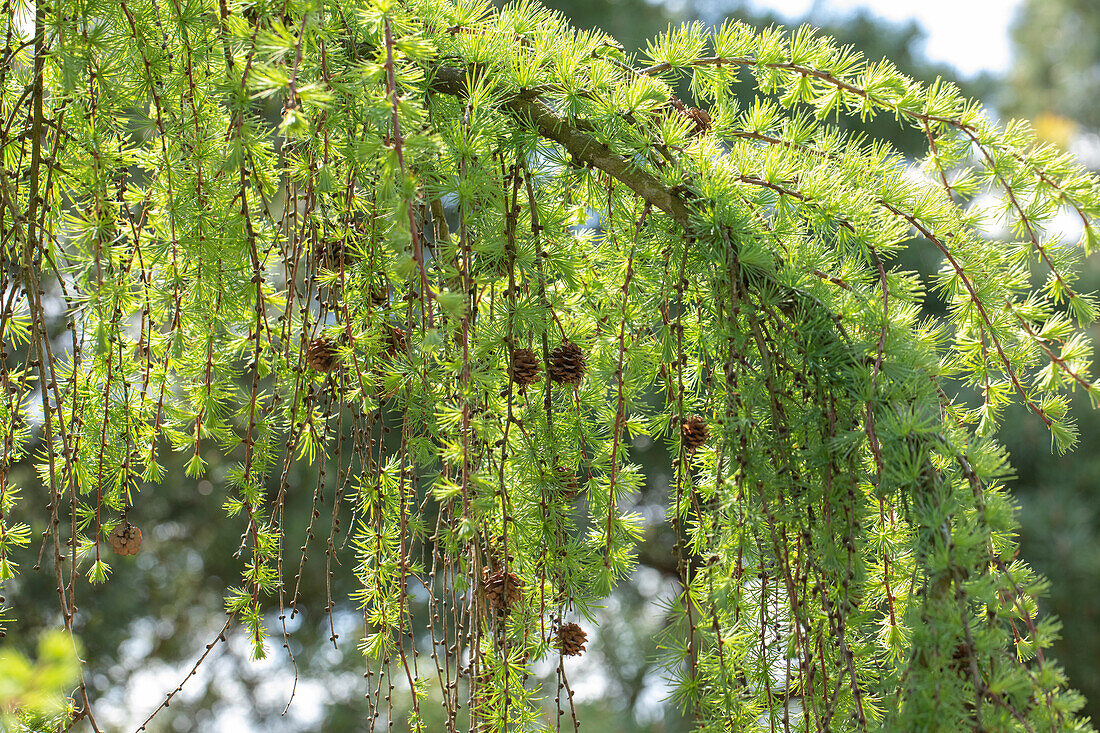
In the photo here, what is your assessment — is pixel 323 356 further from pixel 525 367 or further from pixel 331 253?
pixel 525 367

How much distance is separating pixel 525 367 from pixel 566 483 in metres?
0.12

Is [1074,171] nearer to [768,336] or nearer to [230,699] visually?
[768,336]

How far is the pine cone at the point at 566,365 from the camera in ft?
2.68

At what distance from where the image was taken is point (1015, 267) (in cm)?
85

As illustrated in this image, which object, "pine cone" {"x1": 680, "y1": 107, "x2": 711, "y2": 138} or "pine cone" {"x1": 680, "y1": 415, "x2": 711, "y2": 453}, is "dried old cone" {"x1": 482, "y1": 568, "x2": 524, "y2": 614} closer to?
"pine cone" {"x1": 680, "y1": 415, "x2": 711, "y2": 453}

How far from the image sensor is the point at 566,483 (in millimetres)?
792

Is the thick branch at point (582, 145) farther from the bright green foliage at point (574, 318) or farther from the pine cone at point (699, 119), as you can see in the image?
the pine cone at point (699, 119)

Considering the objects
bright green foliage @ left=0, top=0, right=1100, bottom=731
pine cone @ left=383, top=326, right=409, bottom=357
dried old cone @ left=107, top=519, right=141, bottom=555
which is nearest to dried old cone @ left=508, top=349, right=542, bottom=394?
bright green foliage @ left=0, top=0, right=1100, bottom=731

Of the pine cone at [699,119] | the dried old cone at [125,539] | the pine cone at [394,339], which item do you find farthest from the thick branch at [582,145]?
the dried old cone at [125,539]

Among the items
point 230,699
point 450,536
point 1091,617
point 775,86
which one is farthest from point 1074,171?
point 230,699

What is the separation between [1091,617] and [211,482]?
10.8 ft

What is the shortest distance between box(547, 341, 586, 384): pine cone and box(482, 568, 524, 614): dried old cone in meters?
0.19

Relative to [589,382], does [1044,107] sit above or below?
above

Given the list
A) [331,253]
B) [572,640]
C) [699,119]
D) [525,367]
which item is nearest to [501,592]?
[572,640]
